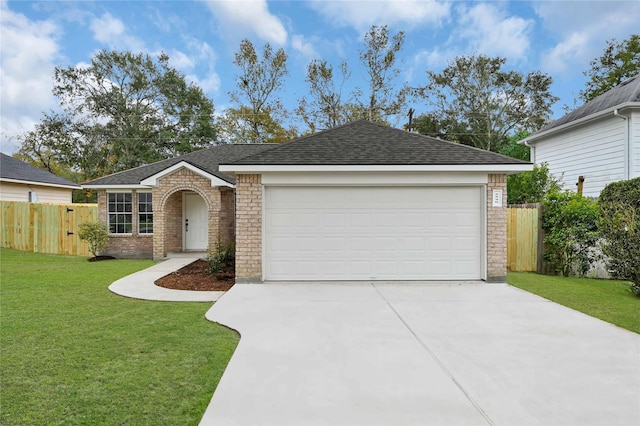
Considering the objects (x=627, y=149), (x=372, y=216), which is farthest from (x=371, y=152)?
(x=627, y=149)

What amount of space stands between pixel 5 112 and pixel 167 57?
13223 mm

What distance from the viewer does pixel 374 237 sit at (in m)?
8.18

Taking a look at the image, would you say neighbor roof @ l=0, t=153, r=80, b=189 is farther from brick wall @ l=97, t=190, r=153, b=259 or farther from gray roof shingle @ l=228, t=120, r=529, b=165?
gray roof shingle @ l=228, t=120, r=529, b=165

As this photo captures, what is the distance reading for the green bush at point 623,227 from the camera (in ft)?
24.3

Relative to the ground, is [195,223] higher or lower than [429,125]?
lower

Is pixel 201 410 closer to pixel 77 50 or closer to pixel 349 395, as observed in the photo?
pixel 349 395

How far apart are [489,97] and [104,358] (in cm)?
3041

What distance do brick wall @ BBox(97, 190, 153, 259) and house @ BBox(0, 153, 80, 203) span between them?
7287mm

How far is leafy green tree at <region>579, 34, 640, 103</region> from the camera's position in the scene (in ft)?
70.3

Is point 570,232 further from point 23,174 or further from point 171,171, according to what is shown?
point 23,174

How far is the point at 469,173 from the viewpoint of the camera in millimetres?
8070

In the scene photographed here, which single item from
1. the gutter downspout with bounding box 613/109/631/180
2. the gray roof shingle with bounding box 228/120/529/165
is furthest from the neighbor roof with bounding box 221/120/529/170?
the gutter downspout with bounding box 613/109/631/180

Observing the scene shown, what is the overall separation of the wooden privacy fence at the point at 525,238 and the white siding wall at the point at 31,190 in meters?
22.1

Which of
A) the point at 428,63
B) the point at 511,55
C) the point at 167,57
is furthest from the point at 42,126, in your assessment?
the point at 511,55
